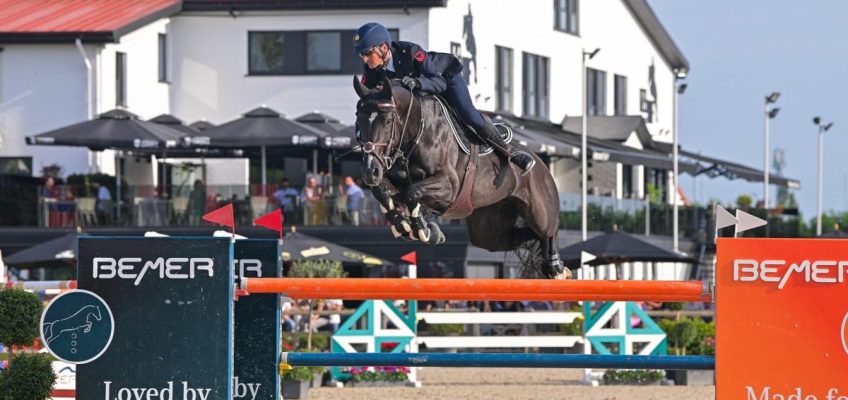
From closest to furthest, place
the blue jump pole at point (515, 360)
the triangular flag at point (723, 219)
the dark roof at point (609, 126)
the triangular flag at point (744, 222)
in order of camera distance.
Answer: the triangular flag at point (723, 219) → the triangular flag at point (744, 222) → the blue jump pole at point (515, 360) → the dark roof at point (609, 126)

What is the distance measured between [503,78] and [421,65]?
28.9 meters

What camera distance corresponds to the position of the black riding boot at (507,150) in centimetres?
996

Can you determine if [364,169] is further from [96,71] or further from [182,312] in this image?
[96,71]

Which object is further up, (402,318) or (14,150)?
(14,150)

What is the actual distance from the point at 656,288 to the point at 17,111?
28637 mm

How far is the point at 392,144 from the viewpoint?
29.7 ft

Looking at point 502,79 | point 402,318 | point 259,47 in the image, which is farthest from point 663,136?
point 402,318

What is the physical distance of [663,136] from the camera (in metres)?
51.2

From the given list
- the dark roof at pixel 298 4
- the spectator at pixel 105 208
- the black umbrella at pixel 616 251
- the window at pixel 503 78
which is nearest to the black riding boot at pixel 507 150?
the black umbrella at pixel 616 251

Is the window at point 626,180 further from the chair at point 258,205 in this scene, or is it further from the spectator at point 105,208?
the spectator at point 105,208

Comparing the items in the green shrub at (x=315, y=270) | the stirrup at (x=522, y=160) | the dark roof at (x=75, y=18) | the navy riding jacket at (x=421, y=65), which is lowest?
the green shrub at (x=315, y=270)

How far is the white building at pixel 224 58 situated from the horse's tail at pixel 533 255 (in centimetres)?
2360

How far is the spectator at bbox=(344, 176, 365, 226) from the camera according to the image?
27891 mm

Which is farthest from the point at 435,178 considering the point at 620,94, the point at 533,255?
the point at 620,94
